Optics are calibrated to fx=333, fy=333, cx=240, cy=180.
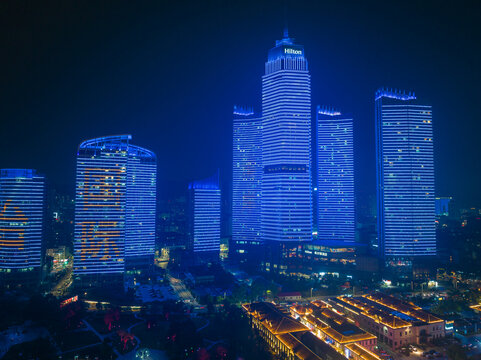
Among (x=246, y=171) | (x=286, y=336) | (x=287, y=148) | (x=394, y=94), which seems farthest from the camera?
(x=246, y=171)

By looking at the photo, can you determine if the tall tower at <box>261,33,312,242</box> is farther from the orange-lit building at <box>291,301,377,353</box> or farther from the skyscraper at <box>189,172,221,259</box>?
the orange-lit building at <box>291,301,377,353</box>

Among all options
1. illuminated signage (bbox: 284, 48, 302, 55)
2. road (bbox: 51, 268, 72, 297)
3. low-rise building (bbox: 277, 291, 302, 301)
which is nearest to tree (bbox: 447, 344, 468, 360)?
low-rise building (bbox: 277, 291, 302, 301)

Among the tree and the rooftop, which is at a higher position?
the rooftop

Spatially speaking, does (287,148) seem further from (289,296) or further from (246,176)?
(289,296)

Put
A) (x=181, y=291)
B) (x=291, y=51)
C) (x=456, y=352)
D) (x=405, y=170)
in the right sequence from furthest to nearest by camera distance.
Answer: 1. (x=291, y=51)
2. (x=405, y=170)
3. (x=181, y=291)
4. (x=456, y=352)

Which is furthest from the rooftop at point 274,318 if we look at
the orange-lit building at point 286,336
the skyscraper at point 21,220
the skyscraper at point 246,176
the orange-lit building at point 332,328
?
the skyscraper at point 21,220

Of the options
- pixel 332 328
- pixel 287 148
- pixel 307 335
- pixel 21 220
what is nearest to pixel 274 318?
pixel 307 335

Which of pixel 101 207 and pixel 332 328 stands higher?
pixel 101 207
